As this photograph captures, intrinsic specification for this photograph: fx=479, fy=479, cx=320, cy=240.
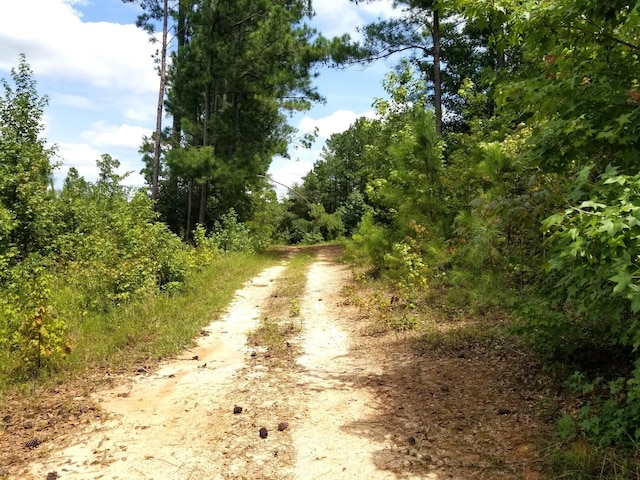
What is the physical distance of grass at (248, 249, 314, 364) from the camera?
6.10 meters

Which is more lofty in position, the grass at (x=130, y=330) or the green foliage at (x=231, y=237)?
the green foliage at (x=231, y=237)

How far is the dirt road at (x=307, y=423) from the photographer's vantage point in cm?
319

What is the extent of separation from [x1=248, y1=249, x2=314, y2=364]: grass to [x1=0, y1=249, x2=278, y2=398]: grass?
87 cm

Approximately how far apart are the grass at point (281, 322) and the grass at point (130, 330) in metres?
0.87

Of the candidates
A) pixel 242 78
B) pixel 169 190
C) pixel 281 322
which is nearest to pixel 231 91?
pixel 242 78

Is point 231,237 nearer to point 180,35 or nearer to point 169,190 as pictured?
point 169,190

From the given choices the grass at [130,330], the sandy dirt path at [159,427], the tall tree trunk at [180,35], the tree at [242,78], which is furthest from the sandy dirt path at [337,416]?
the tall tree trunk at [180,35]

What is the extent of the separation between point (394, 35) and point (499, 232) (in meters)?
12.6

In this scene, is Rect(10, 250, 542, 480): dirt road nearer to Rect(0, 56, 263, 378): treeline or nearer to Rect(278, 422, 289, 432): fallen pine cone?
Rect(278, 422, 289, 432): fallen pine cone

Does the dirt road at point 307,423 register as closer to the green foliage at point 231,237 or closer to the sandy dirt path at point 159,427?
the sandy dirt path at point 159,427

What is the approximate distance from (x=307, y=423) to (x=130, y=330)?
12.0 ft

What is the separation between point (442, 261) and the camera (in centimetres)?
831

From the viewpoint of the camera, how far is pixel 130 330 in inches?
258

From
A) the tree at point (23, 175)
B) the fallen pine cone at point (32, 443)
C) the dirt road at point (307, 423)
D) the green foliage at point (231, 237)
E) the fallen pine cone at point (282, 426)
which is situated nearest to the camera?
the dirt road at point (307, 423)
